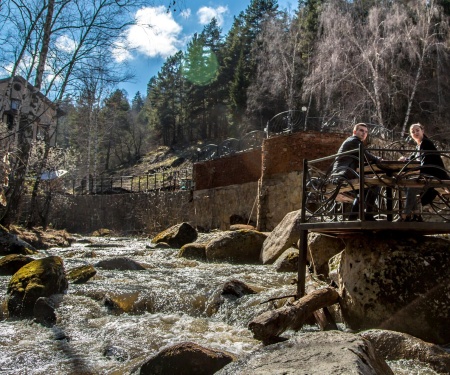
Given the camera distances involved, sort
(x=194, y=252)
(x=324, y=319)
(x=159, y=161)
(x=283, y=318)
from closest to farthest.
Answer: (x=283, y=318) → (x=324, y=319) → (x=194, y=252) → (x=159, y=161)

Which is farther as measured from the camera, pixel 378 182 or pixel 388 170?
pixel 388 170

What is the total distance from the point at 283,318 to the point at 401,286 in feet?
3.98

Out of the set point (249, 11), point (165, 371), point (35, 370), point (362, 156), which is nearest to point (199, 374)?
point (165, 371)

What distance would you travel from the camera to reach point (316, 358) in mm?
2754

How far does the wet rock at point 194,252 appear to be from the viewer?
11031mm

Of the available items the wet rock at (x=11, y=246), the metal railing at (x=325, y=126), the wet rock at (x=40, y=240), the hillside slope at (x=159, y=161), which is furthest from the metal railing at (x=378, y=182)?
the hillside slope at (x=159, y=161)

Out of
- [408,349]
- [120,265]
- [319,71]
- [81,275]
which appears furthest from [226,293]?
[319,71]

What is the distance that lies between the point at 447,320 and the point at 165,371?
2.66 metres

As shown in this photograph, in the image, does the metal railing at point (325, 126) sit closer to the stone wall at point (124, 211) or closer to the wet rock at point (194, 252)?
the wet rock at point (194, 252)

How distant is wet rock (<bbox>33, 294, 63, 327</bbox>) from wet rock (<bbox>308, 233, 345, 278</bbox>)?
3.76 m

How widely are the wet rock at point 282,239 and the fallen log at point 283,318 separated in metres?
4.23

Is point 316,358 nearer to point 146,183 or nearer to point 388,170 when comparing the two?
point 388,170

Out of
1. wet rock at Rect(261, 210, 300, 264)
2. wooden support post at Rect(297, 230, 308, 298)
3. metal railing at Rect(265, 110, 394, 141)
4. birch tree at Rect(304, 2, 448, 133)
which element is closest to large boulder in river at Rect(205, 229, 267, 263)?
wet rock at Rect(261, 210, 300, 264)

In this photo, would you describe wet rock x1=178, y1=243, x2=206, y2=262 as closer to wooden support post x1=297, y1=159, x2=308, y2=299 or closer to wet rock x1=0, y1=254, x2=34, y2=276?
wet rock x1=0, y1=254, x2=34, y2=276
